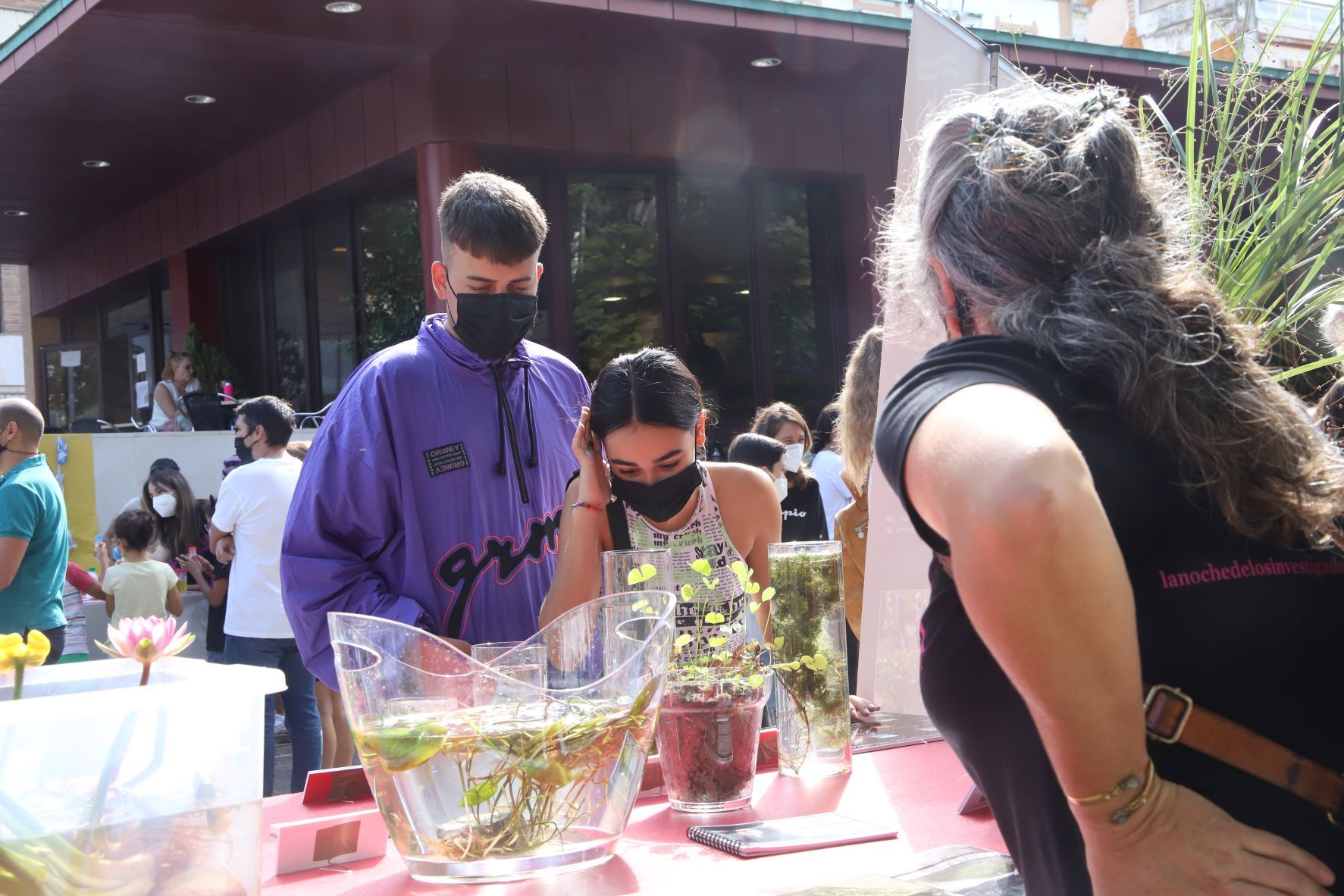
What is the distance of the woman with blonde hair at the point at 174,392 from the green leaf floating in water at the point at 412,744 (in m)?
8.86

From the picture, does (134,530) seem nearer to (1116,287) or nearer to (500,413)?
(500,413)

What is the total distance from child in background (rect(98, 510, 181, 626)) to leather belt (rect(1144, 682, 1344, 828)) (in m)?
5.09

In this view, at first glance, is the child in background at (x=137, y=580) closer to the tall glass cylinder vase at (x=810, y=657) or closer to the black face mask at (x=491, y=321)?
the black face mask at (x=491, y=321)

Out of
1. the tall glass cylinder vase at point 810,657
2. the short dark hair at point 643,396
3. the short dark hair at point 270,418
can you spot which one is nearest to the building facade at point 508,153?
the short dark hair at point 270,418

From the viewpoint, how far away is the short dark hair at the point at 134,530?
5469mm

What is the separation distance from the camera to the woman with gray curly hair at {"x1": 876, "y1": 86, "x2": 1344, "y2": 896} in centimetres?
83

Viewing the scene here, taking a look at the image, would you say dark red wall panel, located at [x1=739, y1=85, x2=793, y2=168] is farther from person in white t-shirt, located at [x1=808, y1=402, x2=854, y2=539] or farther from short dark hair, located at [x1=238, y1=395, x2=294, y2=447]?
short dark hair, located at [x1=238, y1=395, x2=294, y2=447]

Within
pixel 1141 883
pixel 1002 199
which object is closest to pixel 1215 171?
pixel 1002 199

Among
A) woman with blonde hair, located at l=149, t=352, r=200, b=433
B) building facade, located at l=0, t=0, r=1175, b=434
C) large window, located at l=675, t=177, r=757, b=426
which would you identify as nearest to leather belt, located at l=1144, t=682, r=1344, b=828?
building facade, located at l=0, t=0, r=1175, b=434

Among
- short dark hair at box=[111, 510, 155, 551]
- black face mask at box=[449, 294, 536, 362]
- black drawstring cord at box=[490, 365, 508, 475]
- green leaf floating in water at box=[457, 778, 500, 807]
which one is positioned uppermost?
black face mask at box=[449, 294, 536, 362]

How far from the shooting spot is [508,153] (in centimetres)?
834

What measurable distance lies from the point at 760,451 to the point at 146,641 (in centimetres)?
397

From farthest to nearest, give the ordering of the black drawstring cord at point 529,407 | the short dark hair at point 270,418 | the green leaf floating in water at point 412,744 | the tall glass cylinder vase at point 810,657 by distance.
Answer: the short dark hair at point 270,418
the black drawstring cord at point 529,407
the tall glass cylinder vase at point 810,657
the green leaf floating in water at point 412,744

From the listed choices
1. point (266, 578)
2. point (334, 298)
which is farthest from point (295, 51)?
point (266, 578)
